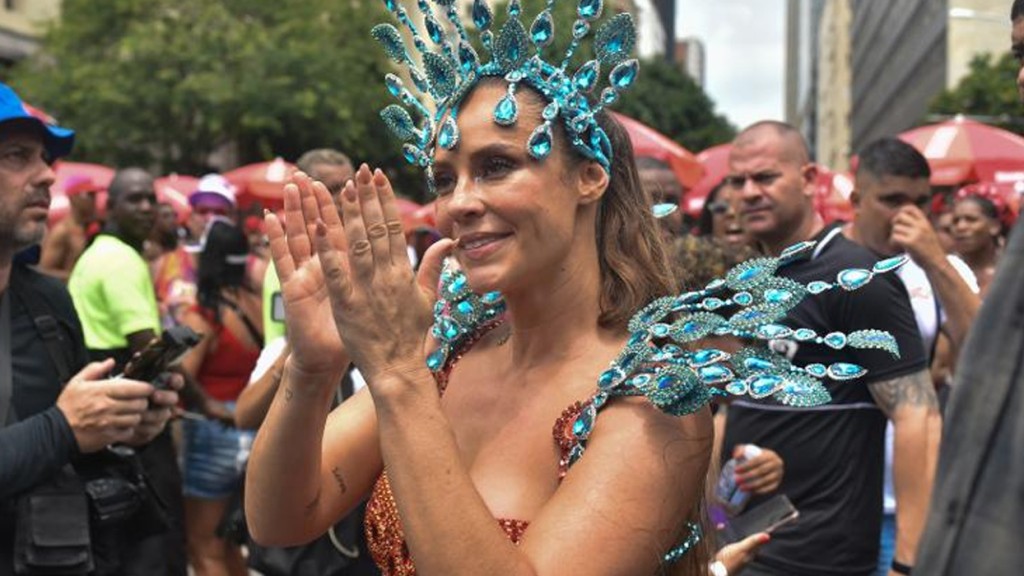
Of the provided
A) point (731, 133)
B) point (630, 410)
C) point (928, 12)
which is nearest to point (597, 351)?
point (630, 410)

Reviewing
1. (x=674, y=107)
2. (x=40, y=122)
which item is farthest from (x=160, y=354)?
(x=674, y=107)

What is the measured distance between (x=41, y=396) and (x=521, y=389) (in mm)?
1940

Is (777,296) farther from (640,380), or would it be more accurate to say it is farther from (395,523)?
(395,523)

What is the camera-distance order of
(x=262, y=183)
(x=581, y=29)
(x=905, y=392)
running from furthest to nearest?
1. (x=262, y=183)
2. (x=905, y=392)
3. (x=581, y=29)

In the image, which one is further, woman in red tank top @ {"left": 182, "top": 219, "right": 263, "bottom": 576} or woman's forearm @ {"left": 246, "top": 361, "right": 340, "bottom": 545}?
woman in red tank top @ {"left": 182, "top": 219, "right": 263, "bottom": 576}

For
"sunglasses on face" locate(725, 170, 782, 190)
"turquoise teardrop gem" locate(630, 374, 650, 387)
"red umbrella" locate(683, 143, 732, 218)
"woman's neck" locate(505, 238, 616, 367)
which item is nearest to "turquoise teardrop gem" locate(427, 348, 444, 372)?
"woman's neck" locate(505, 238, 616, 367)

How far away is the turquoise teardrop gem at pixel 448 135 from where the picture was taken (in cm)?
266

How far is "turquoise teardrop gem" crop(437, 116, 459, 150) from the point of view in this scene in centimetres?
266

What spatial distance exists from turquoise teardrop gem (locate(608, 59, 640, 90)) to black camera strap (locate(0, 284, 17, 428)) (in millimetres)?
2165

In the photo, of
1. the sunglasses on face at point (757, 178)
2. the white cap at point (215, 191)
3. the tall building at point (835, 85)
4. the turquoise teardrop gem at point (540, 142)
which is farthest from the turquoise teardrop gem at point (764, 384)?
the tall building at point (835, 85)

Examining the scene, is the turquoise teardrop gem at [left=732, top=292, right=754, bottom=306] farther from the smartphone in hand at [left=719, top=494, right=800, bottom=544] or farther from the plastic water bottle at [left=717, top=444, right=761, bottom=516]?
the plastic water bottle at [left=717, top=444, right=761, bottom=516]

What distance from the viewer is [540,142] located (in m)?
2.64

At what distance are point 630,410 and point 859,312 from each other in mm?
2220

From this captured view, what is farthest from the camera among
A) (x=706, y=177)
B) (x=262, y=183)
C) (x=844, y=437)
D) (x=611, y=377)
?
(x=262, y=183)
